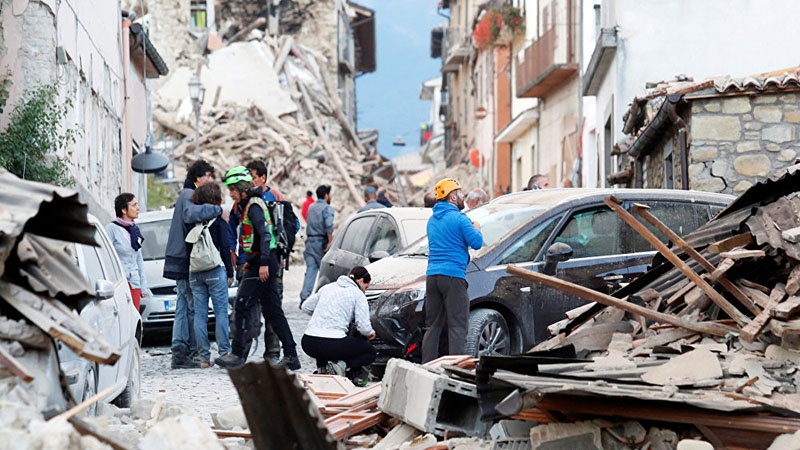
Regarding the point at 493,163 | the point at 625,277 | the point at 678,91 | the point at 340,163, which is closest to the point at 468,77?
the point at 493,163

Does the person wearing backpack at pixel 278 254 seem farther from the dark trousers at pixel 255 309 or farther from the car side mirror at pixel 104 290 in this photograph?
the car side mirror at pixel 104 290

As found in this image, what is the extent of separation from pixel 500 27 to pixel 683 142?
24059 millimetres

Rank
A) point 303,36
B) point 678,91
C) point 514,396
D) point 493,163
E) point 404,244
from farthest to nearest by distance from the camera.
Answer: point 303,36 < point 493,163 < point 678,91 < point 404,244 < point 514,396

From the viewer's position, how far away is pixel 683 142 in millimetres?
15930

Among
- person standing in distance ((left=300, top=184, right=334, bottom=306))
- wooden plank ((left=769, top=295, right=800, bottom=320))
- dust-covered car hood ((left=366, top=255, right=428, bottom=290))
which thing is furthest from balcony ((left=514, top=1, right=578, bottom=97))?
wooden plank ((left=769, top=295, right=800, bottom=320))

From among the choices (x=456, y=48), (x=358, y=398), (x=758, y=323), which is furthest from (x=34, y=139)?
(x=456, y=48)

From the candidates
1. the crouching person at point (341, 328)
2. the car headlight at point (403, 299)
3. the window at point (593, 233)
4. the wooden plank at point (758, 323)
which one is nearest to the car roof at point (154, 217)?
the car headlight at point (403, 299)

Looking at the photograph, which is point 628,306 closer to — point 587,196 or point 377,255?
point 587,196

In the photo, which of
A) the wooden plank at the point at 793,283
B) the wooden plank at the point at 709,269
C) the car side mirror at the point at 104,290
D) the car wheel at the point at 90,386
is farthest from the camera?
the car side mirror at the point at 104,290

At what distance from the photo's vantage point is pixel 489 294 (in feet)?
37.4

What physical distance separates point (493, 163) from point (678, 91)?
101ft

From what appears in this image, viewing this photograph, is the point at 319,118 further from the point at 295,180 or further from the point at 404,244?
the point at 404,244

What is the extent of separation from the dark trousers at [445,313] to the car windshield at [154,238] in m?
6.06

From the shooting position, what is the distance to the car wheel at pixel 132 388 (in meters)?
9.38
